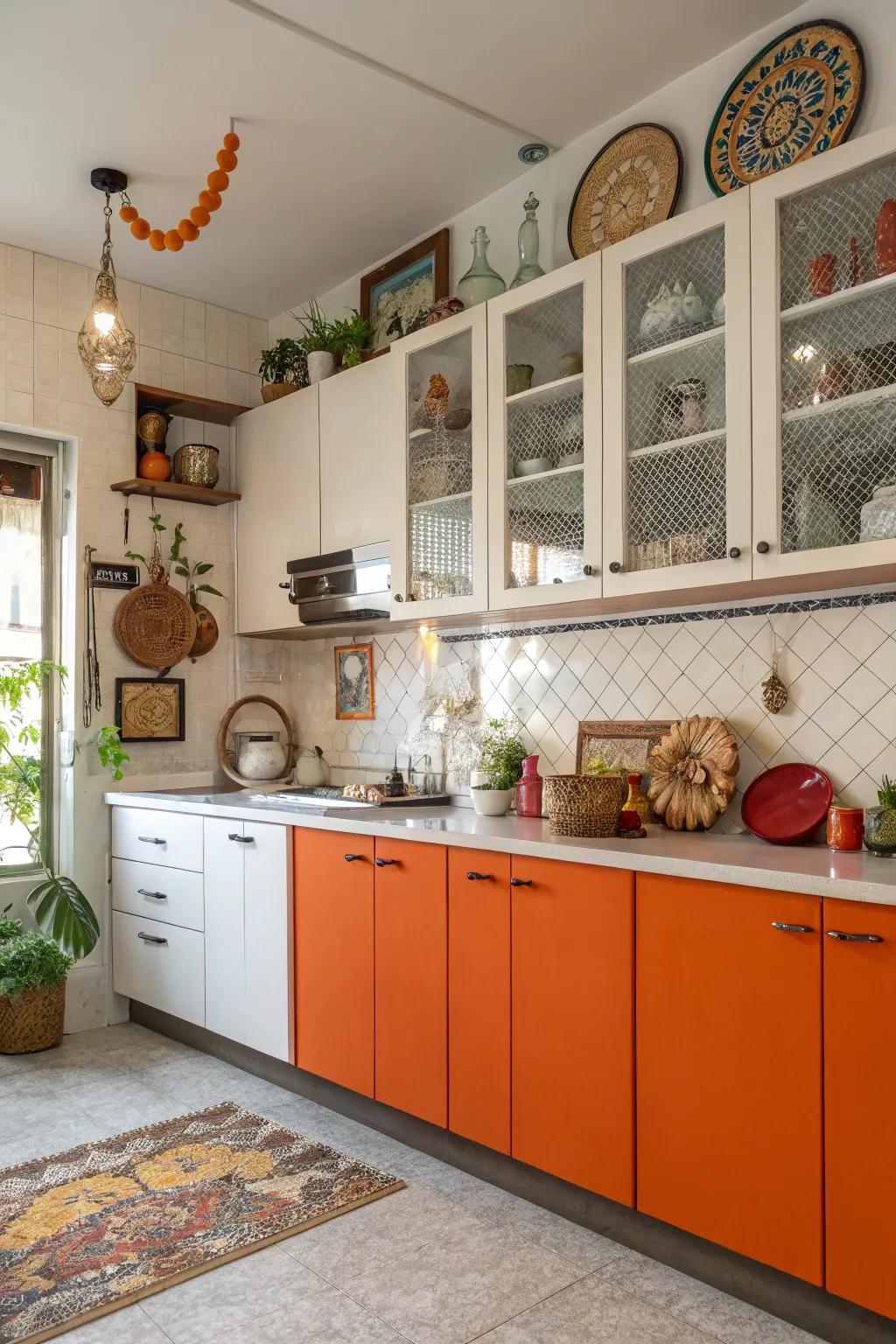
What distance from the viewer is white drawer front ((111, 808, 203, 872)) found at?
3531mm

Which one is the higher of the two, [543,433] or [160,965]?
[543,433]

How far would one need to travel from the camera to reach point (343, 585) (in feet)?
11.7

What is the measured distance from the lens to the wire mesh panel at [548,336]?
272 cm

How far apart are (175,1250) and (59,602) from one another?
2.49 m

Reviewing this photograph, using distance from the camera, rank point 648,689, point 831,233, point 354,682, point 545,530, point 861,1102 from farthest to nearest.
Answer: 1. point 354,682
2. point 648,689
3. point 545,530
4. point 831,233
5. point 861,1102

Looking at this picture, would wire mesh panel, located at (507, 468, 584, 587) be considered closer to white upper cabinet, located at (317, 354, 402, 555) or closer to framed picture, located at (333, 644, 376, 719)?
white upper cabinet, located at (317, 354, 402, 555)

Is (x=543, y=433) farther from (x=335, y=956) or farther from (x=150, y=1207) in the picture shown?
(x=150, y=1207)

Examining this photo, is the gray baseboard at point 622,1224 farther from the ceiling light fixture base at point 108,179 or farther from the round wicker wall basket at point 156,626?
the ceiling light fixture base at point 108,179

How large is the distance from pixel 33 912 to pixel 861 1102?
303 centimetres

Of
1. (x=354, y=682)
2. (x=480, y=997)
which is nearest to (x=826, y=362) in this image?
(x=480, y=997)

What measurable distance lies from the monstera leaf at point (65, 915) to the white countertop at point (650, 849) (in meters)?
0.74

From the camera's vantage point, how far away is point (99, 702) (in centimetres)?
397

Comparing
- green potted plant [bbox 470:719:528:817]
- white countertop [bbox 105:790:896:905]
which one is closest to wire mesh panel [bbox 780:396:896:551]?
white countertop [bbox 105:790:896:905]

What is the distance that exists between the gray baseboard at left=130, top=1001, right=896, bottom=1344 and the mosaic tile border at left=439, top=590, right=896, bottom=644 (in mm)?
1430
